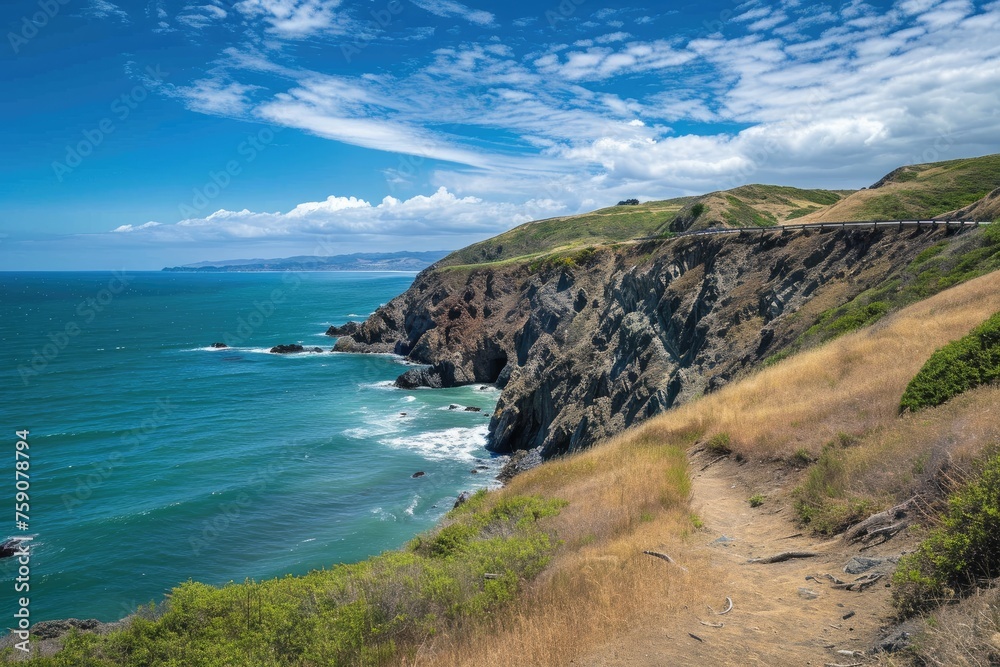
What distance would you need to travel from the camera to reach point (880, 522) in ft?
25.5

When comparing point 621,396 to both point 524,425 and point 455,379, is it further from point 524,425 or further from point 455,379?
point 455,379

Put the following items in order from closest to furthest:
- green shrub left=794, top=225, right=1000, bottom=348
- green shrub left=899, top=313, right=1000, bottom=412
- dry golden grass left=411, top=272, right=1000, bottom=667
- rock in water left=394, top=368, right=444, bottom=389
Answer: dry golden grass left=411, top=272, right=1000, bottom=667 < green shrub left=899, top=313, right=1000, bottom=412 < green shrub left=794, top=225, right=1000, bottom=348 < rock in water left=394, top=368, right=444, bottom=389

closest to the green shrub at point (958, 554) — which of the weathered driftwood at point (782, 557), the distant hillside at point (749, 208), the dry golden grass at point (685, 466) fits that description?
the dry golden grass at point (685, 466)

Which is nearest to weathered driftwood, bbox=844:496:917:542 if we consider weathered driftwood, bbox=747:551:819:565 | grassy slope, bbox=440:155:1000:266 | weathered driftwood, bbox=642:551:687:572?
weathered driftwood, bbox=747:551:819:565

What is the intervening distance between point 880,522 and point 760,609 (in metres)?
2.40

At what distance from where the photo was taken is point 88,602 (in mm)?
22953

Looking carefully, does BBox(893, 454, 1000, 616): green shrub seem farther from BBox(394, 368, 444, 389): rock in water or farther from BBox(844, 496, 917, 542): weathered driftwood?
BBox(394, 368, 444, 389): rock in water

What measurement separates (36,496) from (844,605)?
4106 cm

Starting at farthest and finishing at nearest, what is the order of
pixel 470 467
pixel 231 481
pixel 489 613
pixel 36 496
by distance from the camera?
pixel 470 467 < pixel 231 481 < pixel 36 496 < pixel 489 613

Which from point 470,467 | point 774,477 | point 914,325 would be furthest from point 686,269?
point 774,477

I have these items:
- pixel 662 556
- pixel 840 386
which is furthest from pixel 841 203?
pixel 662 556

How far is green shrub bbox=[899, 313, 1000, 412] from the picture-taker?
10039 millimetres

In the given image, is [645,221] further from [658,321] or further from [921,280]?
[921,280]

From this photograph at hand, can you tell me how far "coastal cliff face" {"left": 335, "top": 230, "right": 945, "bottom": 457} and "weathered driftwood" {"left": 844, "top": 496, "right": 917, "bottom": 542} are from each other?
61.8 feet
